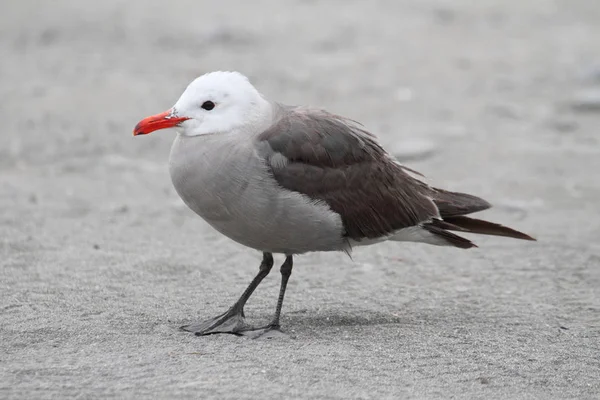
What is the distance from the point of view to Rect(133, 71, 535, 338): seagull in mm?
4980

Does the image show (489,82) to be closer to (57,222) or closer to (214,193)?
(57,222)

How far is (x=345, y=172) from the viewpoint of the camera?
5406 mm

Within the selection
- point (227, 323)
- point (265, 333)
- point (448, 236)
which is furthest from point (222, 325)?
point (448, 236)

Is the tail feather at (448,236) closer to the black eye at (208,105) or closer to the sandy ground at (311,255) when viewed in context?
the sandy ground at (311,255)

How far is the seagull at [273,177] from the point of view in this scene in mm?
4980

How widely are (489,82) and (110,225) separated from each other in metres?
5.18

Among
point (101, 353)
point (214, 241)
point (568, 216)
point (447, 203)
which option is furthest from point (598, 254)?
point (101, 353)

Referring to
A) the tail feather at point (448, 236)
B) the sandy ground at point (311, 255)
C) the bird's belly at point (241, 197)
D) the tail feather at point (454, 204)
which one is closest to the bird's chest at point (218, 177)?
the bird's belly at point (241, 197)

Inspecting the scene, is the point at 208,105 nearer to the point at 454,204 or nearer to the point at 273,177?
the point at 273,177

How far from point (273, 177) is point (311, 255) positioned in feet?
6.25

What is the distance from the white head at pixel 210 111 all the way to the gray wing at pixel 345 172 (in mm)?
159

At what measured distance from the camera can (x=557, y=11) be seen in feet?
44.1

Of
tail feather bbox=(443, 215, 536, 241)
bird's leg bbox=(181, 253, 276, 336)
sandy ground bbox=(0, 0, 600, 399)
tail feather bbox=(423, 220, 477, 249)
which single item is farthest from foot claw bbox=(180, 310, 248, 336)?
tail feather bbox=(443, 215, 536, 241)

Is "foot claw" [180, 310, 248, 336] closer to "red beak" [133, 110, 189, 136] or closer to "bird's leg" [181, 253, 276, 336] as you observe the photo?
"bird's leg" [181, 253, 276, 336]
